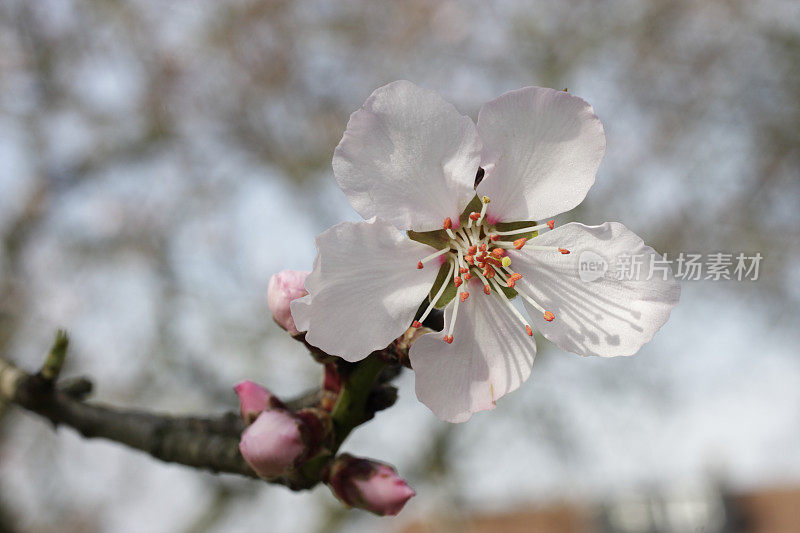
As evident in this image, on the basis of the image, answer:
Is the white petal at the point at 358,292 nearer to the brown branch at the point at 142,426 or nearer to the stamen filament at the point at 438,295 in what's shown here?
the stamen filament at the point at 438,295

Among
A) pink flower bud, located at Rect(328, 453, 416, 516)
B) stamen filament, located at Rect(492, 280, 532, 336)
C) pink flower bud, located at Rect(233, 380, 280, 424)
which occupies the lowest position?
pink flower bud, located at Rect(328, 453, 416, 516)

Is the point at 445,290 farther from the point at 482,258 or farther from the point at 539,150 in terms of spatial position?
the point at 539,150

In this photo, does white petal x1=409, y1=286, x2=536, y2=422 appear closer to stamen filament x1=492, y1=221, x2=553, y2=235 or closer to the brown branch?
stamen filament x1=492, y1=221, x2=553, y2=235

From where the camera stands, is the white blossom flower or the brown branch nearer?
the white blossom flower

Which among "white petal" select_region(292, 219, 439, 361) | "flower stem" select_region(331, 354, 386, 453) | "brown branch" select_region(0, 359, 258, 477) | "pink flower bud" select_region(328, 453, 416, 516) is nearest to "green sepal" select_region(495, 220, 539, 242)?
"white petal" select_region(292, 219, 439, 361)

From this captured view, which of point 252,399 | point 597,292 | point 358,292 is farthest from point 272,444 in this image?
point 597,292

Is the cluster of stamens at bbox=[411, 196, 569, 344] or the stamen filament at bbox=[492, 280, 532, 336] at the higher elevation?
the cluster of stamens at bbox=[411, 196, 569, 344]

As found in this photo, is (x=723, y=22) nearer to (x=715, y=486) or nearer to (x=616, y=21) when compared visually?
(x=616, y=21)

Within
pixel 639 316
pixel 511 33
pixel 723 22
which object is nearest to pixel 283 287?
pixel 639 316
